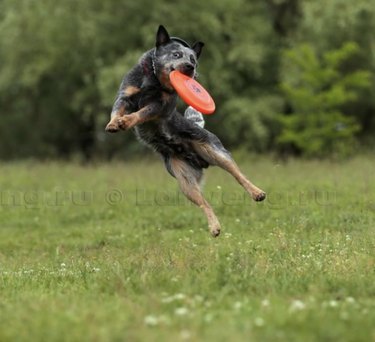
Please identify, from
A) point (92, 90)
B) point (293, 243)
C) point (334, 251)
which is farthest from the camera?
point (92, 90)

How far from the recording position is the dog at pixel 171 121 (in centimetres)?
893

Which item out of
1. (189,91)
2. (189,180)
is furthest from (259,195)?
(189,91)

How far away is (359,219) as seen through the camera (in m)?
11.2

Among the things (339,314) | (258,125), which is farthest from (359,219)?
(258,125)

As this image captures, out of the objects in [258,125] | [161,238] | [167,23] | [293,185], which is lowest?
[161,238]

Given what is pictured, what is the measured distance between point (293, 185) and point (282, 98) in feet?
46.8

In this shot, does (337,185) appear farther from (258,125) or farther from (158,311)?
(258,125)

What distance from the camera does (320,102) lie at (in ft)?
83.3

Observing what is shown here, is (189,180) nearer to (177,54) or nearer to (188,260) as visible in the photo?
(177,54)

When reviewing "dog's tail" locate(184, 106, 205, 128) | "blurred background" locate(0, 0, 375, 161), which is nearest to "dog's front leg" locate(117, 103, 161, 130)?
"dog's tail" locate(184, 106, 205, 128)

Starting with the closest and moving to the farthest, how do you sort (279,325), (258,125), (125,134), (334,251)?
(279,325)
(334,251)
(258,125)
(125,134)

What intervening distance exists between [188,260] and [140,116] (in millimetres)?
1946

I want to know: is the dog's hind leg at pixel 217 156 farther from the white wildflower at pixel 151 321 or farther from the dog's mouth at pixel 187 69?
the white wildflower at pixel 151 321

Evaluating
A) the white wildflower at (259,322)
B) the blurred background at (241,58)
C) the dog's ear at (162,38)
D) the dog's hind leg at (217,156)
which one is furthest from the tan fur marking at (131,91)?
the blurred background at (241,58)
